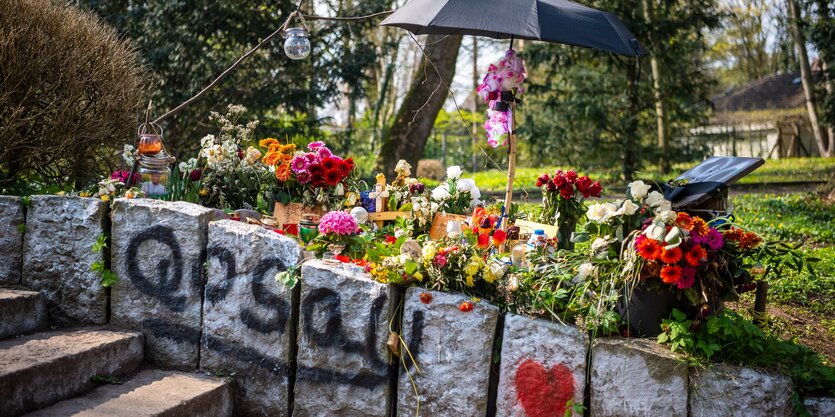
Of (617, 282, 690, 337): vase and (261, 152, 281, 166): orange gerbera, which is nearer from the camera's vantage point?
(617, 282, 690, 337): vase

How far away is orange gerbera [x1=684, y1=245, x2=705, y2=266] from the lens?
10.9ft

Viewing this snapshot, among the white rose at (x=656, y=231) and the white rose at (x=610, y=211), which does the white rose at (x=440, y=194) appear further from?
the white rose at (x=656, y=231)

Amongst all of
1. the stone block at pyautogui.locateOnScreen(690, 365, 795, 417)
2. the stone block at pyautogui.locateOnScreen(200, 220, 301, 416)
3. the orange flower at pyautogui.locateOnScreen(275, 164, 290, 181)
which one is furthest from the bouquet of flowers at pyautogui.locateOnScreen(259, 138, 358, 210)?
the stone block at pyautogui.locateOnScreen(690, 365, 795, 417)

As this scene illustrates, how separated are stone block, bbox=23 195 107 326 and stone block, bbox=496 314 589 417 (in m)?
2.34

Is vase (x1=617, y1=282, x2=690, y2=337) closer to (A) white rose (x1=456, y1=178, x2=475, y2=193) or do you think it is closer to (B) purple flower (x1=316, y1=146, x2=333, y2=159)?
(A) white rose (x1=456, y1=178, x2=475, y2=193)

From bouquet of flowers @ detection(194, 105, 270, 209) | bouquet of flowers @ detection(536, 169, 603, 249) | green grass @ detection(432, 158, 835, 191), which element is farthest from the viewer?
green grass @ detection(432, 158, 835, 191)

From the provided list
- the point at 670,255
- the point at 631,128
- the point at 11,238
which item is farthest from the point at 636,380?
the point at 631,128

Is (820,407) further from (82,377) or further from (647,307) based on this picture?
(82,377)

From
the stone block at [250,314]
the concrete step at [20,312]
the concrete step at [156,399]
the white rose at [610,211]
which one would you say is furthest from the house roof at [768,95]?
the concrete step at [20,312]

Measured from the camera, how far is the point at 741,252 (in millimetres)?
3514

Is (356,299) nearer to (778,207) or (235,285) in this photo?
(235,285)

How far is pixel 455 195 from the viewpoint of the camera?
4.85m

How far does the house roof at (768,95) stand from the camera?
27.7 metres

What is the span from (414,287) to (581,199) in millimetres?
1419
